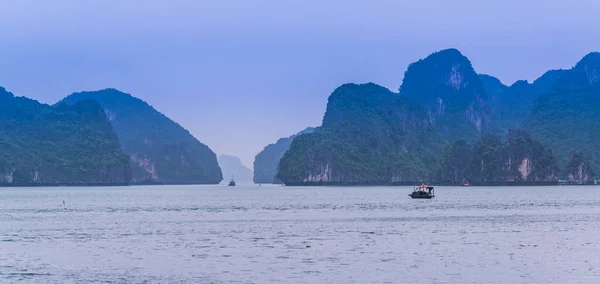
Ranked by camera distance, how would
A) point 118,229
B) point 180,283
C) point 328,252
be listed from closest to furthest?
1. point 180,283
2. point 328,252
3. point 118,229

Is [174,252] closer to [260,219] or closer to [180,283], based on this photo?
[180,283]

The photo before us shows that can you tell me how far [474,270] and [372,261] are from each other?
24.0ft

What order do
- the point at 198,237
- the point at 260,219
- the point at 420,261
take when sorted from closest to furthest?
the point at 420,261 < the point at 198,237 < the point at 260,219

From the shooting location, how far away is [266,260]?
177 feet

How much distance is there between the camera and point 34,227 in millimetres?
Answer: 90188

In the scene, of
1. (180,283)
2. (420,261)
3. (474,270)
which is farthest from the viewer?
(420,261)

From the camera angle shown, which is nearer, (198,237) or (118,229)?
(198,237)

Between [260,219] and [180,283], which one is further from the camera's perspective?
[260,219]

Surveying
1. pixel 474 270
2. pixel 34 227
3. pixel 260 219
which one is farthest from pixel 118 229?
pixel 474 270

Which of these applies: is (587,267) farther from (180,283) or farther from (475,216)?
(475,216)

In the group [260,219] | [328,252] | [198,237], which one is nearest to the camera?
[328,252]

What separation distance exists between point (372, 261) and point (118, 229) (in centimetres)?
4098

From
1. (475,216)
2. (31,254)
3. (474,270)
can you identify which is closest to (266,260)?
(474,270)

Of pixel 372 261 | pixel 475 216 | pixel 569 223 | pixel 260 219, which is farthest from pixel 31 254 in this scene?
pixel 475 216
